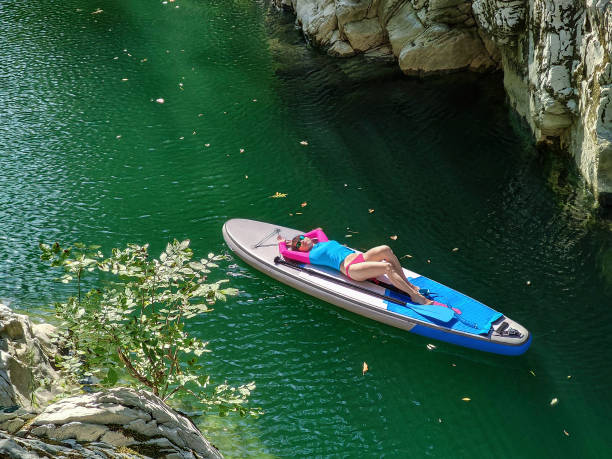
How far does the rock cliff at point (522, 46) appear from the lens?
11.0m

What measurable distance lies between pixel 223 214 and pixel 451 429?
598cm

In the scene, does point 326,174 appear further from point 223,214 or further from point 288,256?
point 288,256

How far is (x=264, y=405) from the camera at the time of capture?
7.86 metres

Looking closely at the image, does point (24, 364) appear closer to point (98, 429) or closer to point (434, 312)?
point (98, 429)

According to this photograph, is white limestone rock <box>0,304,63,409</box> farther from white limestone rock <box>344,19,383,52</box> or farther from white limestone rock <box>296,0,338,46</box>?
white limestone rock <box>296,0,338,46</box>

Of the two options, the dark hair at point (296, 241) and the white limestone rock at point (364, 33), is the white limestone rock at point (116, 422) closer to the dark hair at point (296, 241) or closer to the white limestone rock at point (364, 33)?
the dark hair at point (296, 241)

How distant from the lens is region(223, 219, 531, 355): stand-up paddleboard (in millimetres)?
8492

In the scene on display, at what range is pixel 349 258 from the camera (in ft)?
31.2

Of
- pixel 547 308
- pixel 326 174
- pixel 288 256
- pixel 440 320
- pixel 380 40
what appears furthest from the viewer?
pixel 380 40

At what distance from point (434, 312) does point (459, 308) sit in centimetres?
44

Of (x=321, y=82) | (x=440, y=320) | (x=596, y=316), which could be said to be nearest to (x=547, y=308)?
(x=596, y=316)

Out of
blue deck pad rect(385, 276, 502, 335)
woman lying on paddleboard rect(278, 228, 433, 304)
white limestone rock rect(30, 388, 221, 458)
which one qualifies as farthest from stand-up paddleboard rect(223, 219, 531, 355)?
white limestone rock rect(30, 388, 221, 458)

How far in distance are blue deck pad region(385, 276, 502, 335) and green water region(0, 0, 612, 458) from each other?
42 cm

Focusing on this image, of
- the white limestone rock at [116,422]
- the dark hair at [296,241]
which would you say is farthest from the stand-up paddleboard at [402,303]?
the white limestone rock at [116,422]
